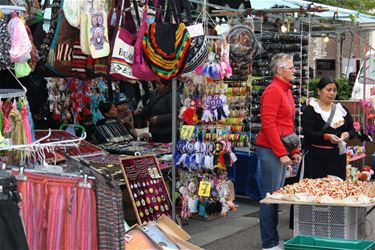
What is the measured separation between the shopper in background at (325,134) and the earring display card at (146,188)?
1583 millimetres

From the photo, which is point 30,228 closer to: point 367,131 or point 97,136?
point 97,136

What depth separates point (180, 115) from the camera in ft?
25.5

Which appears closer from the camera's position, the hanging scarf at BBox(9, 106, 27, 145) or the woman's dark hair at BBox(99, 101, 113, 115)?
the hanging scarf at BBox(9, 106, 27, 145)

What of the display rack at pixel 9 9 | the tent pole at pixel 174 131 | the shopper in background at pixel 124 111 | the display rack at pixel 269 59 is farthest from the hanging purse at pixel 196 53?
the shopper in background at pixel 124 111

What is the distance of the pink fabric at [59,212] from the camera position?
14.0 ft

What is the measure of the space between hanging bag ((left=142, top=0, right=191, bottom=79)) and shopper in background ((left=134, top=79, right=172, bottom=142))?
2.40m

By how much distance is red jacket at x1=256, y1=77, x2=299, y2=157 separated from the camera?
6.57 m

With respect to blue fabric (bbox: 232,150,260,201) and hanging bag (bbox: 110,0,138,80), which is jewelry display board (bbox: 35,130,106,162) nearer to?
hanging bag (bbox: 110,0,138,80)

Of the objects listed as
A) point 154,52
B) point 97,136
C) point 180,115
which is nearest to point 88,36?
point 154,52

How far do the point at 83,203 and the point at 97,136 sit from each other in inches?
194

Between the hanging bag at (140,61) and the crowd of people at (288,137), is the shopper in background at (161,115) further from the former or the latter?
the hanging bag at (140,61)

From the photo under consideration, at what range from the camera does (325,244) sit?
17.4 ft

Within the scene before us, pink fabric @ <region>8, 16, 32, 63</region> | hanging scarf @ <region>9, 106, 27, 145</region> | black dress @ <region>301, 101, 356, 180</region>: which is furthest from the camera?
black dress @ <region>301, 101, 356, 180</region>

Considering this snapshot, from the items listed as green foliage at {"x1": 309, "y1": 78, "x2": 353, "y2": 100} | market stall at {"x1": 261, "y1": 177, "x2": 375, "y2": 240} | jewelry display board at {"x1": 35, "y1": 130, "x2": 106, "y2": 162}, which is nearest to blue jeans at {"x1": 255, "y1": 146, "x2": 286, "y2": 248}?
market stall at {"x1": 261, "y1": 177, "x2": 375, "y2": 240}
